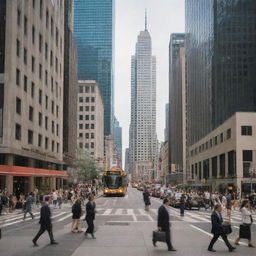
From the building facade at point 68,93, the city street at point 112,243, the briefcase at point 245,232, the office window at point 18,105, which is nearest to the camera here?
the city street at point 112,243

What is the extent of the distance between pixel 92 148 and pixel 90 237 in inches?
5598

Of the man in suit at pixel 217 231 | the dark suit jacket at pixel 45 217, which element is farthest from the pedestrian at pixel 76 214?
the man in suit at pixel 217 231

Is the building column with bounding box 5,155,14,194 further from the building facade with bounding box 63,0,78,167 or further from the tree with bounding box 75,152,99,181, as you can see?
the tree with bounding box 75,152,99,181

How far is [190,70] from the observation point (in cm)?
11619

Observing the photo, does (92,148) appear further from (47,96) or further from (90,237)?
(90,237)

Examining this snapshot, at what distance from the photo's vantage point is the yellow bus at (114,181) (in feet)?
196

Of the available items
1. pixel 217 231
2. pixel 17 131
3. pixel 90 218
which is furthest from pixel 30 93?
pixel 217 231

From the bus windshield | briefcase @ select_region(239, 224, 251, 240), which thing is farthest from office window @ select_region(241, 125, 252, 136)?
briefcase @ select_region(239, 224, 251, 240)

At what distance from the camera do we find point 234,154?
68.4 m

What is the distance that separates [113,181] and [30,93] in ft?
57.4

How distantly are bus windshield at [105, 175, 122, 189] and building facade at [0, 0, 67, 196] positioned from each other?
7278 mm

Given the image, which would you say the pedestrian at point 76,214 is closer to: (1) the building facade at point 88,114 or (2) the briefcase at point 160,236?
(2) the briefcase at point 160,236

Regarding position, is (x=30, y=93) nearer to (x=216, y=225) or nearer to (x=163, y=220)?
(x=163, y=220)

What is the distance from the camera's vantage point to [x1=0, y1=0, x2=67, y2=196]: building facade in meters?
44.2
